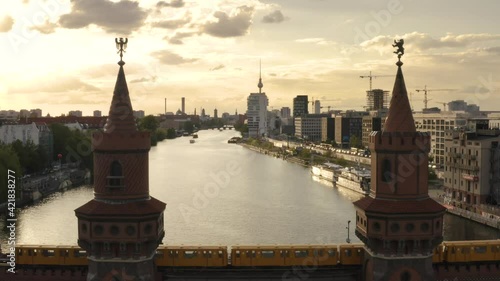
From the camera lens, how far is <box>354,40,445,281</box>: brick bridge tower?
2423 centimetres

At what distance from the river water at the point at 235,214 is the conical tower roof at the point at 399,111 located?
29265 mm

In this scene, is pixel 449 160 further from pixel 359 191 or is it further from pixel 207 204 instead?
pixel 207 204

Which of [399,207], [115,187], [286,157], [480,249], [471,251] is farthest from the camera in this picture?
[286,157]

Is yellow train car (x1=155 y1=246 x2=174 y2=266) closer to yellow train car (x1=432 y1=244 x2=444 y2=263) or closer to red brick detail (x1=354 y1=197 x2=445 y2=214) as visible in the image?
red brick detail (x1=354 y1=197 x2=445 y2=214)

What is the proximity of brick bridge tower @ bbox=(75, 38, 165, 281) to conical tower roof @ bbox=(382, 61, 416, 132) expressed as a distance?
10798 mm

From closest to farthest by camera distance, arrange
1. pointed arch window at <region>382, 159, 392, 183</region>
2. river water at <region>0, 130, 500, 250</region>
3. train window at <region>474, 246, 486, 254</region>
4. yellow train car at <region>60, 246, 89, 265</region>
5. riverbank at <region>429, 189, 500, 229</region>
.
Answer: pointed arch window at <region>382, 159, 392, 183</region>, yellow train car at <region>60, 246, 89, 265</region>, train window at <region>474, 246, 486, 254</region>, river water at <region>0, 130, 500, 250</region>, riverbank at <region>429, 189, 500, 229</region>

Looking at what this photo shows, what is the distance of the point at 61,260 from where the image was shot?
25.7 meters

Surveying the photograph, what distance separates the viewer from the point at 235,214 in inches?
2611

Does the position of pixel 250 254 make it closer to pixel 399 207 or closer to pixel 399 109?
pixel 399 207

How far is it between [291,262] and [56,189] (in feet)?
227

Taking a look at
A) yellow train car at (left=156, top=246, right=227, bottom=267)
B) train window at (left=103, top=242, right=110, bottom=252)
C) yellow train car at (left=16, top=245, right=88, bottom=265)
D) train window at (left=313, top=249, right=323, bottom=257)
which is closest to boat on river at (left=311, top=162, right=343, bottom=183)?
train window at (left=313, top=249, right=323, bottom=257)

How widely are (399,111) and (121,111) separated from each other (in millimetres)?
12144

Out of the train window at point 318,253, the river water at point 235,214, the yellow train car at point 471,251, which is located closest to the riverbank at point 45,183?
the river water at point 235,214

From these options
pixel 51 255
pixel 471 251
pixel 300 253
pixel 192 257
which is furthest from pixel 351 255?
pixel 51 255
